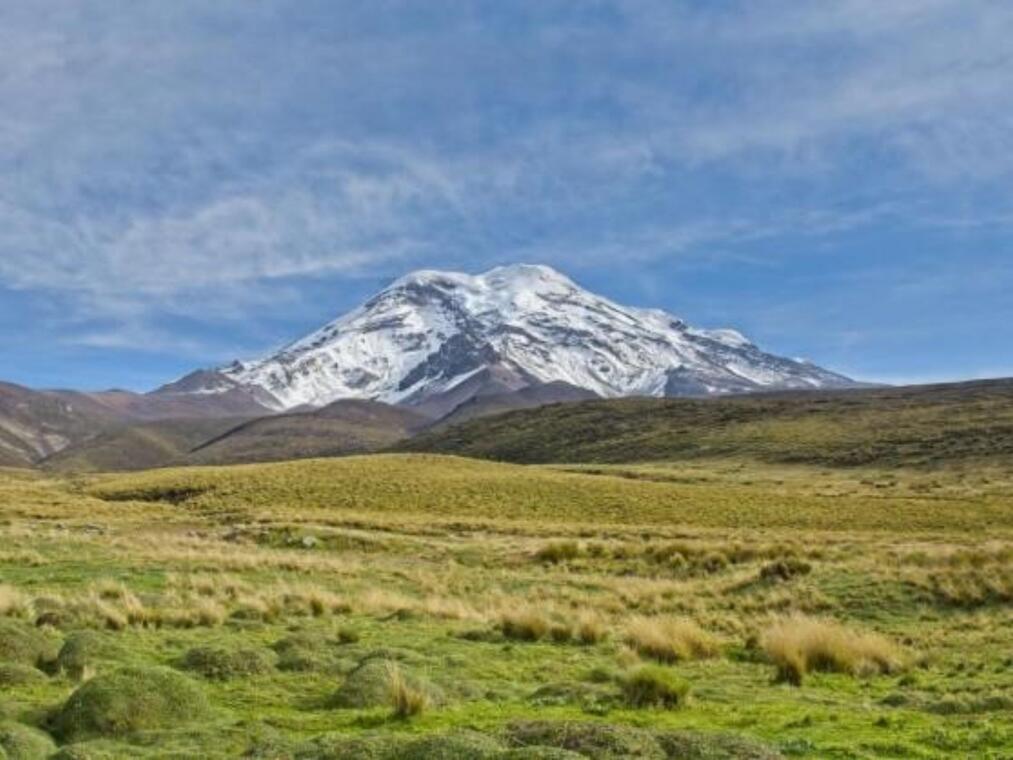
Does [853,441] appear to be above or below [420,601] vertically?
above

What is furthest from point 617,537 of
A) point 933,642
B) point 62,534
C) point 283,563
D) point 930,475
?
point 930,475

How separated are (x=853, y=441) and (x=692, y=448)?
2236 cm

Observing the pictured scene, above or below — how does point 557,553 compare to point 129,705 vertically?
above

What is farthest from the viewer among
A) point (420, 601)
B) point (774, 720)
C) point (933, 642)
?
point (420, 601)

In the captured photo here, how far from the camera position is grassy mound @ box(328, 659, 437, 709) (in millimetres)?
13328

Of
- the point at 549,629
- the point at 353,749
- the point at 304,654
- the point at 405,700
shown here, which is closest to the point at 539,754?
the point at 353,749

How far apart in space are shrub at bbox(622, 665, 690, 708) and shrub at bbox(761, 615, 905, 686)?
3.40 meters

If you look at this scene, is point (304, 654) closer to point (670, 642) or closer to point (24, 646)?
point (24, 646)

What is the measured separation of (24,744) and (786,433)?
136277mm

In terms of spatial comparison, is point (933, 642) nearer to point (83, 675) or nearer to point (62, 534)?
point (83, 675)

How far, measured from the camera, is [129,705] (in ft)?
38.9

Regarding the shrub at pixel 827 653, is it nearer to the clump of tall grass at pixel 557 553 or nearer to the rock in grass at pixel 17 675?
the rock in grass at pixel 17 675

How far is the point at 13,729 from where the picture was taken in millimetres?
10797

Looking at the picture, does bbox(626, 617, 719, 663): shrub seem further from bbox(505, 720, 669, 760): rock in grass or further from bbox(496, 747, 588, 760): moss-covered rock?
bbox(496, 747, 588, 760): moss-covered rock
